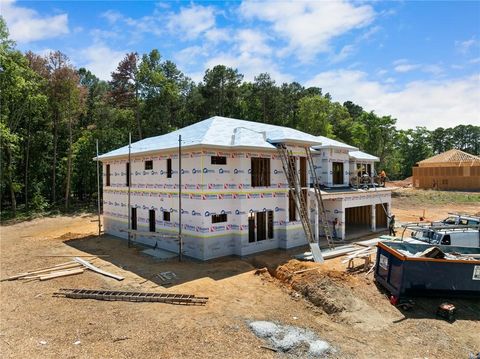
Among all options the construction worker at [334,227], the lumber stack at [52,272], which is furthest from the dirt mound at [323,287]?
the lumber stack at [52,272]

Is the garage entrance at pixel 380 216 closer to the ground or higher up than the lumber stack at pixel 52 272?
higher up

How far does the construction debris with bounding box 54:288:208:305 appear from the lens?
11.7m

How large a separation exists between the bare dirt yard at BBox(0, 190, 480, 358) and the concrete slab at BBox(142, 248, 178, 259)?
972 millimetres

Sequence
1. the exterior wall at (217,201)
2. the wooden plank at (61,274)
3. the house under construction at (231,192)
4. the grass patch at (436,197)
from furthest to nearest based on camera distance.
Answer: the grass patch at (436,197) < the house under construction at (231,192) < the exterior wall at (217,201) < the wooden plank at (61,274)

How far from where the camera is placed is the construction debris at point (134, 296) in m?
11.7

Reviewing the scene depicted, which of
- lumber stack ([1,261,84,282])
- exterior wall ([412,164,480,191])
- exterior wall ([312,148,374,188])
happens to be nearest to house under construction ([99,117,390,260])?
exterior wall ([312,148,374,188])

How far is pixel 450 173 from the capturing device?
53438 mm

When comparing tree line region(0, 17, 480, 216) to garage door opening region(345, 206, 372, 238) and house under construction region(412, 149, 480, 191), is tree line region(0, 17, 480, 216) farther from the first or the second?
garage door opening region(345, 206, 372, 238)

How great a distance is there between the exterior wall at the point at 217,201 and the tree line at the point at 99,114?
63.6ft

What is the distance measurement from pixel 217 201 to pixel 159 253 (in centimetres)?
471

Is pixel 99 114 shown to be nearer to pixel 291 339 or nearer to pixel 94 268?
pixel 94 268

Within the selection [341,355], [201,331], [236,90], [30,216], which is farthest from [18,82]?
[341,355]

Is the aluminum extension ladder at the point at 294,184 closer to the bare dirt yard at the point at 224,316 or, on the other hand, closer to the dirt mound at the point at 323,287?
the bare dirt yard at the point at 224,316

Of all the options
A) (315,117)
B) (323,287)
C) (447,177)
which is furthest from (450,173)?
(323,287)
